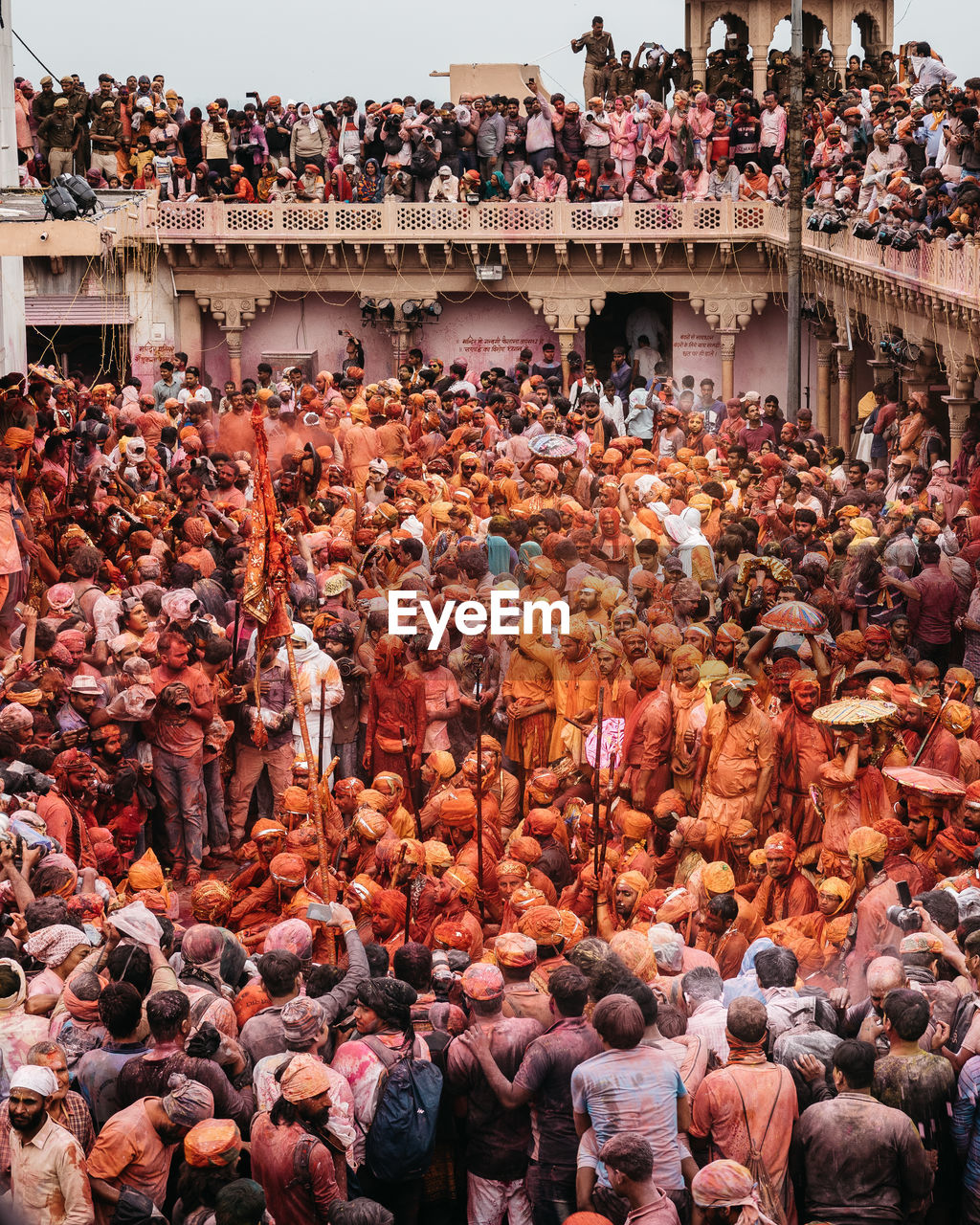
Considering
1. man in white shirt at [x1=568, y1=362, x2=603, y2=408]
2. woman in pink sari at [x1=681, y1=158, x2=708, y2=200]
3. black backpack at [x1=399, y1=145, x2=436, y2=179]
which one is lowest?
man in white shirt at [x1=568, y1=362, x2=603, y2=408]

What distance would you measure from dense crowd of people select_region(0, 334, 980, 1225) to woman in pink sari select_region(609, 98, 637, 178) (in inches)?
477

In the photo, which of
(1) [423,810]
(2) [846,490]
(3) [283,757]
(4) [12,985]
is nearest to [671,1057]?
(4) [12,985]

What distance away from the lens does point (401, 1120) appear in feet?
20.3

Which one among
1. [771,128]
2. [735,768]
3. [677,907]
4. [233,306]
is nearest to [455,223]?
[233,306]

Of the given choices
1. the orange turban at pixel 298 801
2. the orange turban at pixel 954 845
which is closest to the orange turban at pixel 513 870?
the orange turban at pixel 298 801

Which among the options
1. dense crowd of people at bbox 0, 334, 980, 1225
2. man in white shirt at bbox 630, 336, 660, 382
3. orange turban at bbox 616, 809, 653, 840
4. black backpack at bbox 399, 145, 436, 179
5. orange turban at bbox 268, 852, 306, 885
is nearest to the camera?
dense crowd of people at bbox 0, 334, 980, 1225

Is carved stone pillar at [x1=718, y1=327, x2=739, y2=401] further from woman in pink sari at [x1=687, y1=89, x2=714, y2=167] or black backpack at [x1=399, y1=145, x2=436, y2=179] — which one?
black backpack at [x1=399, y1=145, x2=436, y2=179]

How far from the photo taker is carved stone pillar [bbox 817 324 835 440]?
25.1 m

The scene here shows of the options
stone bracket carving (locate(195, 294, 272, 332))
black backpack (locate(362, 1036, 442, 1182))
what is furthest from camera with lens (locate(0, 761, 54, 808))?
stone bracket carving (locate(195, 294, 272, 332))

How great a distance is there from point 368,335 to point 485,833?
74.0 ft

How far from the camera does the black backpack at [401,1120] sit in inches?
243

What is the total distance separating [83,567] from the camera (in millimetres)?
10969

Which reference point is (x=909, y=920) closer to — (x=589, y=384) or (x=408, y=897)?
(x=408, y=897)

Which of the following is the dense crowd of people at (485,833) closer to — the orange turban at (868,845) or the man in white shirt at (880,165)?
the orange turban at (868,845)
